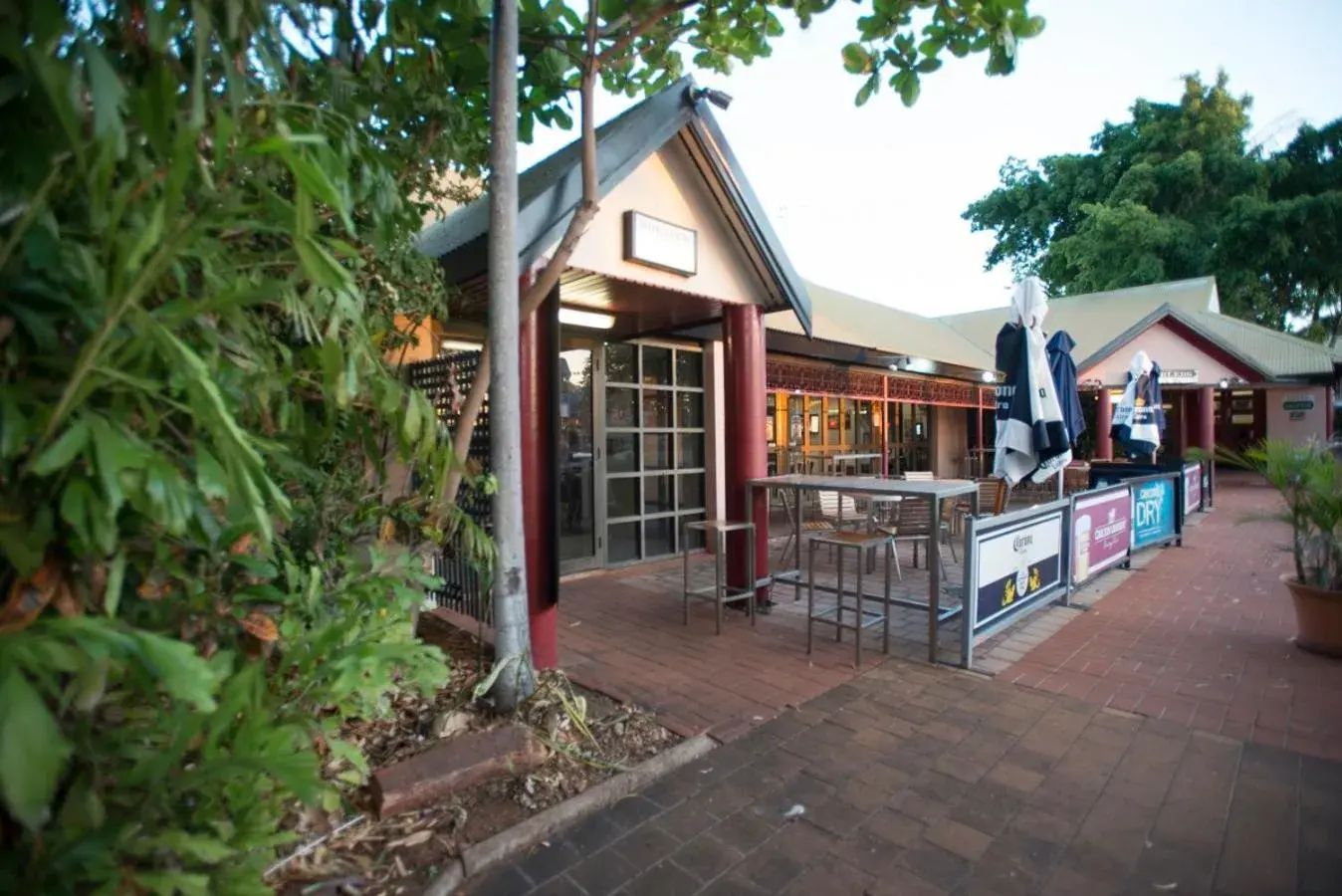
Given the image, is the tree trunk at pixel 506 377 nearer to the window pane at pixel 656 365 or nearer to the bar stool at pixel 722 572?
the bar stool at pixel 722 572

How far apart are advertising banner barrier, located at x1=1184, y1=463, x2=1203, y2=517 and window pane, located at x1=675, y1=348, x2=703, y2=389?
299 inches

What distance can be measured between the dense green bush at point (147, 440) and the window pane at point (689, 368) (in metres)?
5.52

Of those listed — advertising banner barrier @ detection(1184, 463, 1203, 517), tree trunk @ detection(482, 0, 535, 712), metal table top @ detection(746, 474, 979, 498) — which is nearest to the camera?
tree trunk @ detection(482, 0, 535, 712)

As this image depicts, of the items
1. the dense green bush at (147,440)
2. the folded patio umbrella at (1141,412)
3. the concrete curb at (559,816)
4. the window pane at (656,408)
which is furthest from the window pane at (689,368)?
the folded patio umbrella at (1141,412)

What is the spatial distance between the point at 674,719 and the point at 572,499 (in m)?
3.49

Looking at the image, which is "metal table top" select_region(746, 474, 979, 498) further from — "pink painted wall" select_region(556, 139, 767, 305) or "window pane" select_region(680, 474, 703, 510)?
"window pane" select_region(680, 474, 703, 510)

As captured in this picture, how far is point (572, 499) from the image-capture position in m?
6.46

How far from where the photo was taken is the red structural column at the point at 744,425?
203 inches

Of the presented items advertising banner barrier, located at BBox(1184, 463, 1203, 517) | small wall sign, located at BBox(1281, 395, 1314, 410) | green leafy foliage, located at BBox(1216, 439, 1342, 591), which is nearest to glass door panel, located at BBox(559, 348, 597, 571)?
green leafy foliage, located at BBox(1216, 439, 1342, 591)

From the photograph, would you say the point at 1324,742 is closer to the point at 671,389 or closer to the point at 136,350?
the point at 136,350

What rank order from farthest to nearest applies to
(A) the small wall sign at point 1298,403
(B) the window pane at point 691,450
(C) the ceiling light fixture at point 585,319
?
(A) the small wall sign at point 1298,403, (B) the window pane at point 691,450, (C) the ceiling light fixture at point 585,319

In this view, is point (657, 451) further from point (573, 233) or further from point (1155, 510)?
point (1155, 510)

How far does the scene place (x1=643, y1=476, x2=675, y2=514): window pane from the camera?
278 inches

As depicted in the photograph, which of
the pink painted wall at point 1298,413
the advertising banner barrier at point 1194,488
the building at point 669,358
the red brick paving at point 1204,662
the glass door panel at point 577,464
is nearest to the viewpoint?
the red brick paving at point 1204,662
